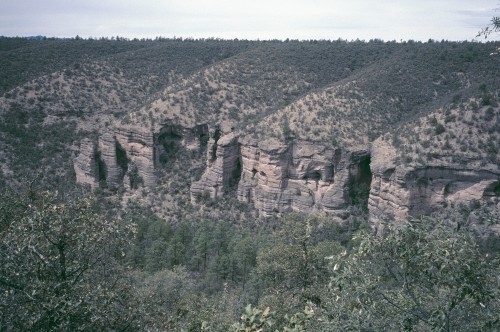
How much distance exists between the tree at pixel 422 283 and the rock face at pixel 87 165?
4377 cm

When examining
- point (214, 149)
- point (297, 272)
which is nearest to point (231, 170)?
point (214, 149)

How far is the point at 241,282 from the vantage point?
33781mm

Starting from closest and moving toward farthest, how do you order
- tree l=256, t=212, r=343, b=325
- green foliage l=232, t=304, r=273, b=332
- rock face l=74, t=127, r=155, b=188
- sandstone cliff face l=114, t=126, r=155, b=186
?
green foliage l=232, t=304, r=273, b=332, tree l=256, t=212, r=343, b=325, sandstone cliff face l=114, t=126, r=155, b=186, rock face l=74, t=127, r=155, b=188

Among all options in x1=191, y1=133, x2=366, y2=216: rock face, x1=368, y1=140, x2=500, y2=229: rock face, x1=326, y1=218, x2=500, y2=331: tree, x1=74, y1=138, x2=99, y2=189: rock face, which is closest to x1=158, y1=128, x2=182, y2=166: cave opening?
x1=191, y1=133, x2=366, y2=216: rock face

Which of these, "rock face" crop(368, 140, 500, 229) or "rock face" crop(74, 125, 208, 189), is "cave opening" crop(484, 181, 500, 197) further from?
"rock face" crop(74, 125, 208, 189)

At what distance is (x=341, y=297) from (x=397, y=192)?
97.3 feet

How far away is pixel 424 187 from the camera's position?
3606cm

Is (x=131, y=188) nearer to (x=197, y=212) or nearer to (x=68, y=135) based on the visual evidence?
(x=197, y=212)

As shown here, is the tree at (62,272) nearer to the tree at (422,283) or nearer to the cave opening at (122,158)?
the tree at (422,283)

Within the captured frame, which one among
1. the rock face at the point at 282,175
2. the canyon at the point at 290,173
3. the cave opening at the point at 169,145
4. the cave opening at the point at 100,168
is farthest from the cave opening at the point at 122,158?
the rock face at the point at 282,175

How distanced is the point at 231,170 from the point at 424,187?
19770 mm

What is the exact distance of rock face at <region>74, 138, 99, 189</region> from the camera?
47750 mm

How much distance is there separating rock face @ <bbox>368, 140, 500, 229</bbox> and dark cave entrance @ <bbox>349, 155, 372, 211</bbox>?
2589 millimetres

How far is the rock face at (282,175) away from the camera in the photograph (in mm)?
40281
